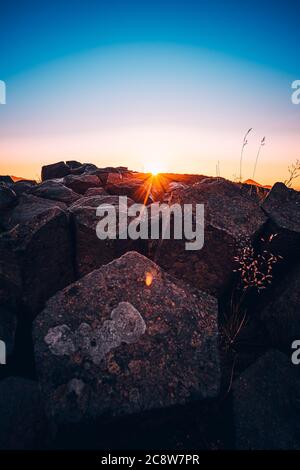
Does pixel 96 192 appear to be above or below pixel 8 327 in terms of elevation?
above

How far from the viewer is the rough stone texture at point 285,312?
289 centimetres

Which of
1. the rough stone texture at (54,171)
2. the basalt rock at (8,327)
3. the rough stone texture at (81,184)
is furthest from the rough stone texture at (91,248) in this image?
the rough stone texture at (54,171)

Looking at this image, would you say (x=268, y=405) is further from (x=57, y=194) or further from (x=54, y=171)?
(x=54, y=171)

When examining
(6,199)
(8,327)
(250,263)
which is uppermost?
(6,199)

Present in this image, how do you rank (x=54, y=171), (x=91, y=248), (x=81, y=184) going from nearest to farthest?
(x=91, y=248), (x=81, y=184), (x=54, y=171)

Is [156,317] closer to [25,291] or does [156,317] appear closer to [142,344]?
[142,344]

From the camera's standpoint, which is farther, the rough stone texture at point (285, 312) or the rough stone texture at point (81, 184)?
the rough stone texture at point (81, 184)

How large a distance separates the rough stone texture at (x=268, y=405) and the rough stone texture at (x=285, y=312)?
20 cm

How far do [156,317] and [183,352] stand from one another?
0.37 metres

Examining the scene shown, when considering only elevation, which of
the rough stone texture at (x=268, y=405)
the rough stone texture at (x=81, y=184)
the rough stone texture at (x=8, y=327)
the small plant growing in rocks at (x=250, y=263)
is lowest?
the rough stone texture at (x=268, y=405)

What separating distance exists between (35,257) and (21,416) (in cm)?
143

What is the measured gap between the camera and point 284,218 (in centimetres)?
337

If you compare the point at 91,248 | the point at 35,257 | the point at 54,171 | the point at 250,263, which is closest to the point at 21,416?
the point at 35,257

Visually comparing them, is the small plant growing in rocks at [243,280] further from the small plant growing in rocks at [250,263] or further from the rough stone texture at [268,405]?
the rough stone texture at [268,405]
